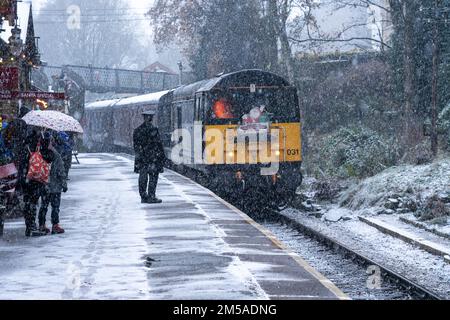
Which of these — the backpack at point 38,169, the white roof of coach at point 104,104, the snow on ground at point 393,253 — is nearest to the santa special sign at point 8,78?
the backpack at point 38,169

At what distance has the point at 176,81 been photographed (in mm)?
78875

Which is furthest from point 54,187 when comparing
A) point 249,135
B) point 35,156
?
point 249,135

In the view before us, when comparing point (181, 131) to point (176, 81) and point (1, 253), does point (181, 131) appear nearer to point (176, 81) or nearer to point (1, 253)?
point (1, 253)

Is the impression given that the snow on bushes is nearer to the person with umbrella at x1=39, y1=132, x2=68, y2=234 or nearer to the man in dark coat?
the man in dark coat

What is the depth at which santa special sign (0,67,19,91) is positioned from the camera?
620 inches

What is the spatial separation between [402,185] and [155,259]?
11.8m

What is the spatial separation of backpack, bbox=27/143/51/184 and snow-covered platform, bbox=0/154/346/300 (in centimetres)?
93

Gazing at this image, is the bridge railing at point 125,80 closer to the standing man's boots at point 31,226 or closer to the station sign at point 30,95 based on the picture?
the station sign at point 30,95

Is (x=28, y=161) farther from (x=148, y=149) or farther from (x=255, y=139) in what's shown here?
(x=255, y=139)

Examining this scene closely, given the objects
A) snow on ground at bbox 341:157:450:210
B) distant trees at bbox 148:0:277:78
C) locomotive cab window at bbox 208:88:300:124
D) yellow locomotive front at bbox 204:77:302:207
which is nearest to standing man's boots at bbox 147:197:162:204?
yellow locomotive front at bbox 204:77:302:207

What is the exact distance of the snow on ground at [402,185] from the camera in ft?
68.7

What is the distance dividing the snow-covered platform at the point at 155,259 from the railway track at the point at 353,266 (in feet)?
3.30
